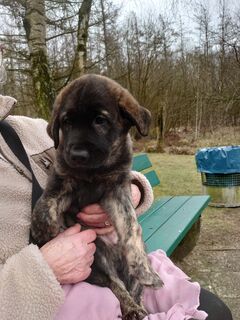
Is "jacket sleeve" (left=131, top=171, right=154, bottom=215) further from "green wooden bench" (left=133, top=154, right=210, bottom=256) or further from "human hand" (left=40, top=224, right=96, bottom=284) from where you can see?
"human hand" (left=40, top=224, right=96, bottom=284)

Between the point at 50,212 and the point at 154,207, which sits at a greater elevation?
the point at 50,212

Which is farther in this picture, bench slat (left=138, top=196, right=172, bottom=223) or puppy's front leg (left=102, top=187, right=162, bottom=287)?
bench slat (left=138, top=196, right=172, bottom=223)

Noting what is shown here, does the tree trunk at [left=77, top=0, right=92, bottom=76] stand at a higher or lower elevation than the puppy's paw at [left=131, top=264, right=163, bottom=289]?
higher

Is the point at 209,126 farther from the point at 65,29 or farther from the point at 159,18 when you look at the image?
the point at 65,29

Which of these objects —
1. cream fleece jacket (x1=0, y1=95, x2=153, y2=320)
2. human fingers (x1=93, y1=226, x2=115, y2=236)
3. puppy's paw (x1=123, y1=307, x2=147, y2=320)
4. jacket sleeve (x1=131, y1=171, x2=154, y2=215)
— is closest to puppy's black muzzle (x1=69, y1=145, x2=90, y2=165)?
cream fleece jacket (x1=0, y1=95, x2=153, y2=320)

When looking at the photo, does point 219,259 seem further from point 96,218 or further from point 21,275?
point 21,275

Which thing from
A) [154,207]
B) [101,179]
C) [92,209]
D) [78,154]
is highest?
[78,154]

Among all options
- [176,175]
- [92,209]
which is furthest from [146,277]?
[176,175]
